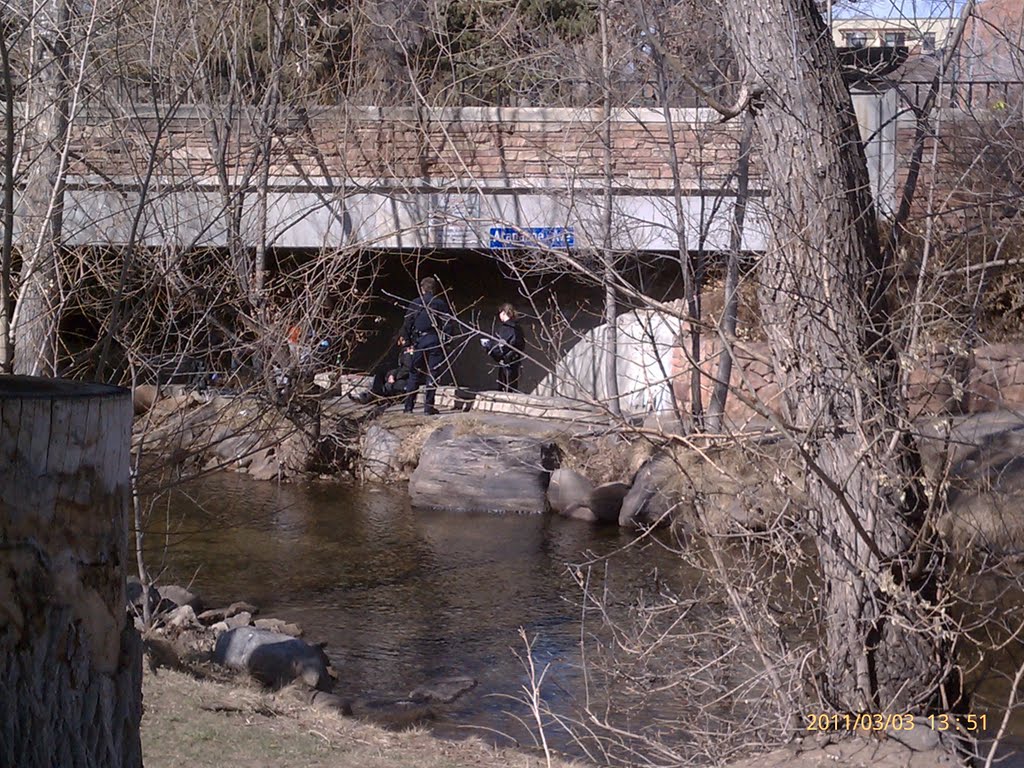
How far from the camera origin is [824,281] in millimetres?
5508

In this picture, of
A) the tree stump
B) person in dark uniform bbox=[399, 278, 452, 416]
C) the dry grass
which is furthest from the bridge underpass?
the tree stump

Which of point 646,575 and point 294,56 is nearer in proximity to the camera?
point 646,575

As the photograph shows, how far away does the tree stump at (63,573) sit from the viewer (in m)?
2.44

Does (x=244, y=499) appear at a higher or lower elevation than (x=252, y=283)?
lower

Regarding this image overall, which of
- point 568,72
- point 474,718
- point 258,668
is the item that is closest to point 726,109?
point 474,718

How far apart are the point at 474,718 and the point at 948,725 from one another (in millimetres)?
3501

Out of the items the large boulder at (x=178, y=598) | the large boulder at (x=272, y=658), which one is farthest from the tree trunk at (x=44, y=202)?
the large boulder at (x=272, y=658)

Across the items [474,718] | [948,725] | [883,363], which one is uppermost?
[883,363]

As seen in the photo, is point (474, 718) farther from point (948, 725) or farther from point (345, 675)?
point (948, 725)

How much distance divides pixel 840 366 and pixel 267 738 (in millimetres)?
3297

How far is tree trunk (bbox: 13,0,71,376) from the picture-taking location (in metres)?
7.90
